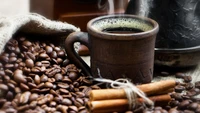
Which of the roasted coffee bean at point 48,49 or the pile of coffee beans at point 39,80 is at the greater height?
the roasted coffee bean at point 48,49

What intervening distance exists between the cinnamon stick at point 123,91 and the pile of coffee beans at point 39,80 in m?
0.04

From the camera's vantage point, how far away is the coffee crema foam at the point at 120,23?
0.97 metres

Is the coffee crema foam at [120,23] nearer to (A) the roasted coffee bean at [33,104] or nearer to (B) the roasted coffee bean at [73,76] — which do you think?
(B) the roasted coffee bean at [73,76]

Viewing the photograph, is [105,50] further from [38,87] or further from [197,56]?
[197,56]

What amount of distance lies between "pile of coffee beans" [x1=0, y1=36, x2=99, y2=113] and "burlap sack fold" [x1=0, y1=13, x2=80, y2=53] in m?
0.03

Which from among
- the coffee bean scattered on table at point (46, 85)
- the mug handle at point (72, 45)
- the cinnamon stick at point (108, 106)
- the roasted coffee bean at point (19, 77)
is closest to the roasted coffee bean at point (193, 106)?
the coffee bean scattered on table at point (46, 85)

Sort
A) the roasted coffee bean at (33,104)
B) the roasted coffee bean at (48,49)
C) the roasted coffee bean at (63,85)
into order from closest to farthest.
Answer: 1. the roasted coffee bean at (33,104)
2. the roasted coffee bean at (63,85)
3. the roasted coffee bean at (48,49)

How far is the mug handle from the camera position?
38.1 inches

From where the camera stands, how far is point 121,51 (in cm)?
89

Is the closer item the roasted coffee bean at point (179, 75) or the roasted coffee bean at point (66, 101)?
the roasted coffee bean at point (66, 101)

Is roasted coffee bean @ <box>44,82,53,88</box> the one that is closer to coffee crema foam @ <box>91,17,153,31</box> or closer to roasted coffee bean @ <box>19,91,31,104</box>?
roasted coffee bean @ <box>19,91,31,104</box>

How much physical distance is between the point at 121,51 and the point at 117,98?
11 cm

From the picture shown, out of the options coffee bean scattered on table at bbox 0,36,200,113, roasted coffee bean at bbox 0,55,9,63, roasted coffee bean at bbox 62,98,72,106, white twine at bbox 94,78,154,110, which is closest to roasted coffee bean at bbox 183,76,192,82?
coffee bean scattered on table at bbox 0,36,200,113

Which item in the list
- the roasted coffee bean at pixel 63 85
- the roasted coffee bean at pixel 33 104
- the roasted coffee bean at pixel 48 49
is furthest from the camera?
the roasted coffee bean at pixel 48 49
